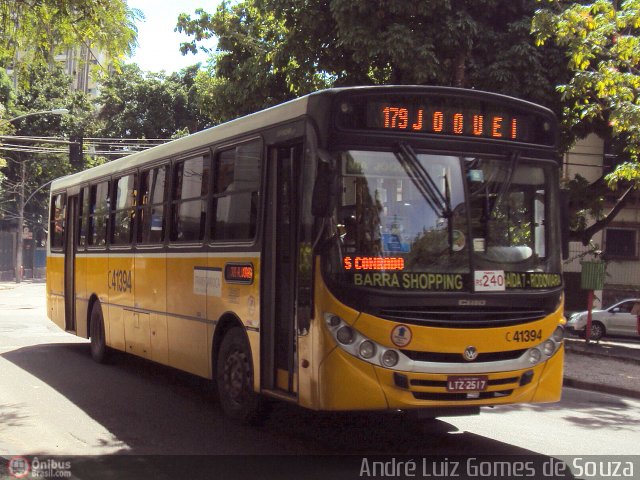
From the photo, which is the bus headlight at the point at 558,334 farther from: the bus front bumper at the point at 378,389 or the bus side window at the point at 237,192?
the bus side window at the point at 237,192

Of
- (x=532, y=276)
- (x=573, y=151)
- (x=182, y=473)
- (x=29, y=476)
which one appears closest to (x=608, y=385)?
(x=532, y=276)

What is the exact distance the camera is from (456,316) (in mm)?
6891

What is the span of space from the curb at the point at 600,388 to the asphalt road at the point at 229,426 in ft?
1.54

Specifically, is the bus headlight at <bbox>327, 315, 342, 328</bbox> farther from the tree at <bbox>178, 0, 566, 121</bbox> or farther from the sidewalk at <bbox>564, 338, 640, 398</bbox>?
the tree at <bbox>178, 0, 566, 121</bbox>

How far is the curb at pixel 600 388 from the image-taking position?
12.3 metres

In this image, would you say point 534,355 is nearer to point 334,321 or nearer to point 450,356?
point 450,356

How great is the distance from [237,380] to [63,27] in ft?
14.9

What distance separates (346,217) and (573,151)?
2642 cm

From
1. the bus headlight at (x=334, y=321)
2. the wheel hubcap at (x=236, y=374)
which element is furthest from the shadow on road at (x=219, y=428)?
the bus headlight at (x=334, y=321)

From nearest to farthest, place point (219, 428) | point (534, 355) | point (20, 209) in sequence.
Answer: point (534, 355)
point (219, 428)
point (20, 209)

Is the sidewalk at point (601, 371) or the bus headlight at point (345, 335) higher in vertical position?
the bus headlight at point (345, 335)

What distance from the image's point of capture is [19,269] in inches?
2226

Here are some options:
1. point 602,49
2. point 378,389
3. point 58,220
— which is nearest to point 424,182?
point 378,389

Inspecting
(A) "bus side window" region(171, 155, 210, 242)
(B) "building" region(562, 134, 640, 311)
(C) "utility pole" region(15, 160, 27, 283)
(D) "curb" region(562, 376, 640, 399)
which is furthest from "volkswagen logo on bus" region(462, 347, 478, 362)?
(C) "utility pole" region(15, 160, 27, 283)
